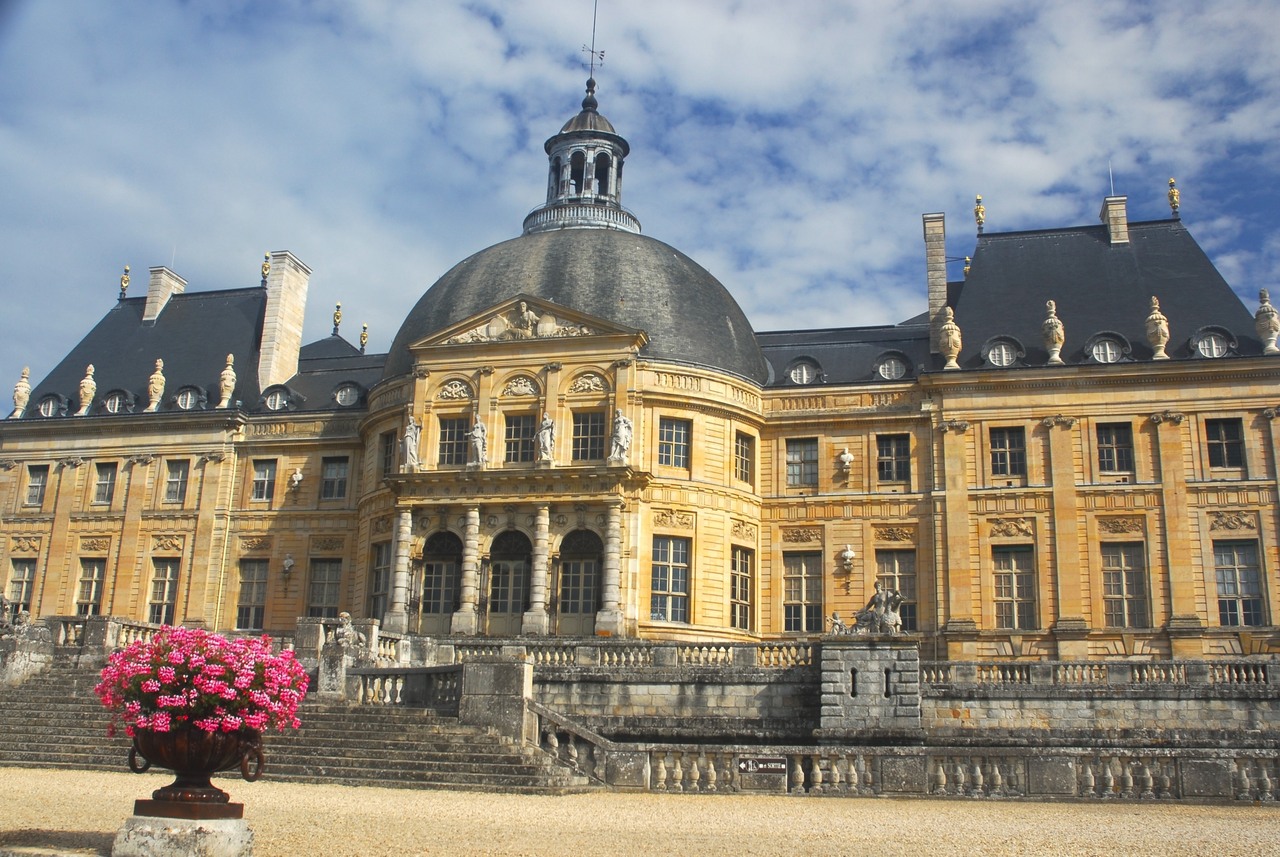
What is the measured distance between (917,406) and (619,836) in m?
23.9

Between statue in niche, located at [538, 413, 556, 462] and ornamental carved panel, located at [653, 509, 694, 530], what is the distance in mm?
3351

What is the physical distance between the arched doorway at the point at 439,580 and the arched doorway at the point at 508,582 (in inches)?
40.3

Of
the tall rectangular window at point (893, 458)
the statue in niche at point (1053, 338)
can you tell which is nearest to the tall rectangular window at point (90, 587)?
the tall rectangular window at point (893, 458)

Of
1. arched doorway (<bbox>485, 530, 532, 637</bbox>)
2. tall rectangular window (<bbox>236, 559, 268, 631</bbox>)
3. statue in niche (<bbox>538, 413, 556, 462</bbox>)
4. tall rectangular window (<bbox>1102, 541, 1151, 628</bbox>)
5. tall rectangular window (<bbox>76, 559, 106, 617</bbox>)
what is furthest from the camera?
tall rectangular window (<bbox>76, 559, 106, 617</bbox>)

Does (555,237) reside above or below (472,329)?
above

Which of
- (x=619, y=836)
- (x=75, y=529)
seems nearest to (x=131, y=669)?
(x=619, y=836)

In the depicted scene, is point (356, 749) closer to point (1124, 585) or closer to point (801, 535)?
point (801, 535)

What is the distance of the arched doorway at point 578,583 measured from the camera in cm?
3400

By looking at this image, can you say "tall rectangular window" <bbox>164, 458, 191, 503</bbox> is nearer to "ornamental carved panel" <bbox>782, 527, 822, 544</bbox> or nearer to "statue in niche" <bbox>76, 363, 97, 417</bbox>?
"statue in niche" <bbox>76, 363, 97, 417</bbox>

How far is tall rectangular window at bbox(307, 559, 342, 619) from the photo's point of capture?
39406 mm

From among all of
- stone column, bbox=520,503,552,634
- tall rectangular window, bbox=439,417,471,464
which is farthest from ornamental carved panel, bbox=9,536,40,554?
stone column, bbox=520,503,552,634

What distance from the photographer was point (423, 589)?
35344mm

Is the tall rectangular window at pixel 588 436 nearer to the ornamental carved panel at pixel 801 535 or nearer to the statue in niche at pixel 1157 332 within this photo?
the ornamental carved panel at pixel 801 535

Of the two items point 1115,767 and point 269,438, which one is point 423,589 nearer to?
point 269,438
